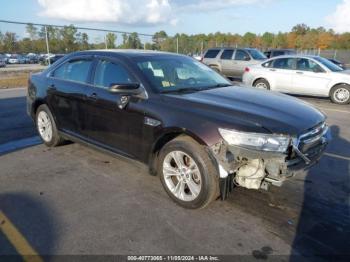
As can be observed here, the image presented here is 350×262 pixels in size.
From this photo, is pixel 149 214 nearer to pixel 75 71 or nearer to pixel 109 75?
pixel 109 75

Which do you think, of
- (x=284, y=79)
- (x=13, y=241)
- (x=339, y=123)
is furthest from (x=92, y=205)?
(x=284, y=79)

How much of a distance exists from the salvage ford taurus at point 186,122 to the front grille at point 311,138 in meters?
0.01

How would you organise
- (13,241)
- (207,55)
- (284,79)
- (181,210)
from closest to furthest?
1. (13,241)
2. (181,210)
3. (284,79)
4. (207,55)

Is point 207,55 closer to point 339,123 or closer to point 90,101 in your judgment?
point 339,123

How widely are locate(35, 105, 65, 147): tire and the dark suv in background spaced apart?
40.5ft

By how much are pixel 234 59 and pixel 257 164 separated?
1410 centimetres

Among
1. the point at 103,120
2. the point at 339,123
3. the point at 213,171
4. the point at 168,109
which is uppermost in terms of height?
the point at 168,109

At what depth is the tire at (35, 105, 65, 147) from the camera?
5469mm

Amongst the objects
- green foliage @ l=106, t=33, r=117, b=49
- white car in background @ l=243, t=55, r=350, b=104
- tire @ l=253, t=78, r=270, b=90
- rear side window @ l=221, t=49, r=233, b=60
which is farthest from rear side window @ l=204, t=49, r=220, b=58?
green foliage @ l=106, t=33, r=117, b=49

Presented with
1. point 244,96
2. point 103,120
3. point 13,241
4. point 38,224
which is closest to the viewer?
point 13,241

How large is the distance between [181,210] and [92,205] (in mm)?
997

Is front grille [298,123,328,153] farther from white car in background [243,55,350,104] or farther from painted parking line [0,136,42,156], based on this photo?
white car in background [243,55,350,104]

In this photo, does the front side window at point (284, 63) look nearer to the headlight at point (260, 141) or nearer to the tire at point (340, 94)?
the tire at point (340, 94)

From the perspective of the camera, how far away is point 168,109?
3658mm
